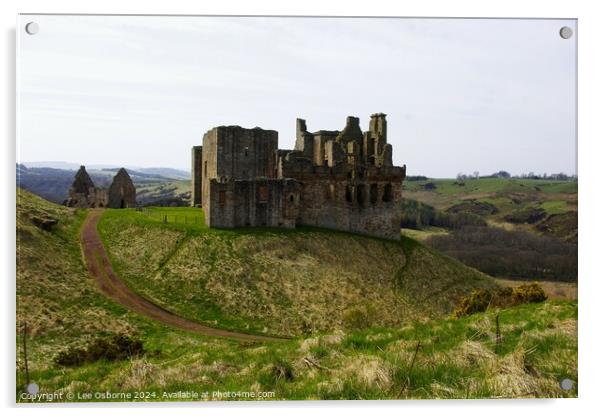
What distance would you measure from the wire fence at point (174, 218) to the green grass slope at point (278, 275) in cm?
9

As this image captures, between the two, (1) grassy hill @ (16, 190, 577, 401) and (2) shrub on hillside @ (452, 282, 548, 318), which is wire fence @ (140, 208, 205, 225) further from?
(2) shrub on hillside @ (452, 282, 548, 318)

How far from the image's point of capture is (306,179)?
45.5 meters

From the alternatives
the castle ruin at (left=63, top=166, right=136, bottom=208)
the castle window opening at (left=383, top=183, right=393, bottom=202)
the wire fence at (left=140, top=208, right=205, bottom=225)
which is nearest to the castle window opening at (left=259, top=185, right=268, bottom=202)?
the wire fence at (left=140, top=208, right=205, bottom=225)

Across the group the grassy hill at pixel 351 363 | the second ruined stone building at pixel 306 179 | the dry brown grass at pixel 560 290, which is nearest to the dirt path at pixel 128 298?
the grassy hill at pixel 351 363

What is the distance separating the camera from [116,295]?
97.3 feet

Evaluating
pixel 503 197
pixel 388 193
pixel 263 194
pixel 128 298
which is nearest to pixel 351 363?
pixel 128 298

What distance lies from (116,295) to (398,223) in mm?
26604

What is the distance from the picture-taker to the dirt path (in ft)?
92.6

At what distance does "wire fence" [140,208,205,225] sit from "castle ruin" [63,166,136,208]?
40.0 feet

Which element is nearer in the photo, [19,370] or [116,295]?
[19,370]

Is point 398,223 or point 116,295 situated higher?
point 398,223

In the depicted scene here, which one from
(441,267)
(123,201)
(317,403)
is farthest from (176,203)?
(317,403)

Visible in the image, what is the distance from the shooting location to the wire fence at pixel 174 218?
41.3m

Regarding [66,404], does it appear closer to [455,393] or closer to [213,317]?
[455,393]
